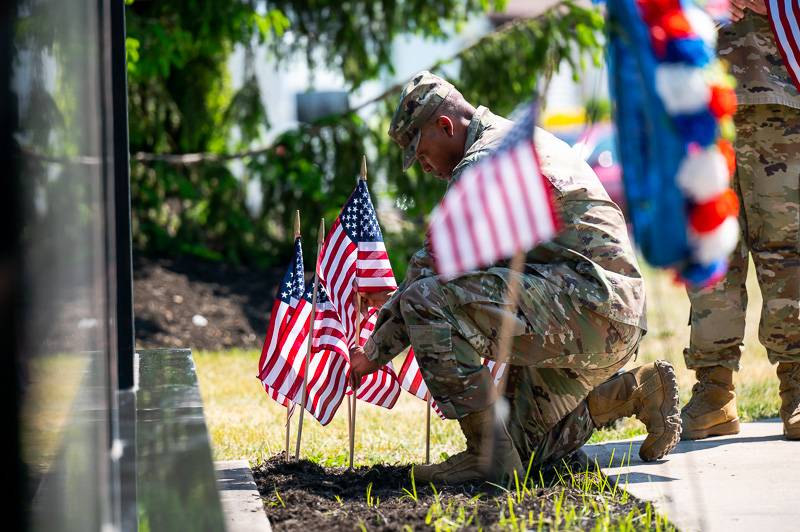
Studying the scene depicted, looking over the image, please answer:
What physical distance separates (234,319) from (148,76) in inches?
92.2

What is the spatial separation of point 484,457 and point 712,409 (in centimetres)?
167

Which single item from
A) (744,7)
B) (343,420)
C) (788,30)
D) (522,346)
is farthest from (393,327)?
(343,420)

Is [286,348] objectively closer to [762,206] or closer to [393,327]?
[393,327]

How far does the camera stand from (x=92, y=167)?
2695mm

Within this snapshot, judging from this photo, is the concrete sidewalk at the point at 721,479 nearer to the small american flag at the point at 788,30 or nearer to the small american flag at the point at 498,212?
the small american flag at the point at 498,212

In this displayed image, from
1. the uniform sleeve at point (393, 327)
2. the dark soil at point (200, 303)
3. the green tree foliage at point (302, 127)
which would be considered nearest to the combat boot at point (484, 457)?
the uniform sleeve at point (393, 327)

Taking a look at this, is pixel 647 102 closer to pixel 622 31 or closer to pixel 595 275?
pixel 622 31

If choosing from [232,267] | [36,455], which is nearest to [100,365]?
[36,455]

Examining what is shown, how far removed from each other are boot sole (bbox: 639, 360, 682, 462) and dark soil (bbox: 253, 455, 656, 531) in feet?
1.68

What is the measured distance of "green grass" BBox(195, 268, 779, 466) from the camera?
17.4ft

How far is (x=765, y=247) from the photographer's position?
520cm

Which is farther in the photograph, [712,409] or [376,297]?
[712,409]

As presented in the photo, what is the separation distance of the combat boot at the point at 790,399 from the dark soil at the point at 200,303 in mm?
5573

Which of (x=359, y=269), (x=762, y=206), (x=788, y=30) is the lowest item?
(x=359, y=269)
